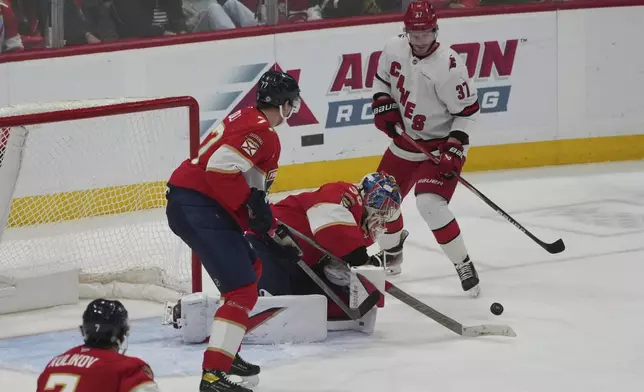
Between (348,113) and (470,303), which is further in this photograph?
(348,113)

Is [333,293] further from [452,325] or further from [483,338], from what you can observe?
[483,338]

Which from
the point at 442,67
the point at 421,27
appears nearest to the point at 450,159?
the point at 442,67

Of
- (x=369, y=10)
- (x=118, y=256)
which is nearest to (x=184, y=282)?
(x=118, y=256)

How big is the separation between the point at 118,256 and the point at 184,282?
358 millimetres

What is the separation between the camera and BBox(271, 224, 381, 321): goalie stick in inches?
179

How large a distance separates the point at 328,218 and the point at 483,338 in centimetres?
74

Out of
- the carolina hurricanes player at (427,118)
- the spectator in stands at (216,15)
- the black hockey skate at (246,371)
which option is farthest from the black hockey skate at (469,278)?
the spectator in stands at (216,15)

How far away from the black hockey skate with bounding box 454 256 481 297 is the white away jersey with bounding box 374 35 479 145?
1.86ft

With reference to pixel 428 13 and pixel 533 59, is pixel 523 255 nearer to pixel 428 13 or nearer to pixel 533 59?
pixel 428 13

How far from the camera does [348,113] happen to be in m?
7.34

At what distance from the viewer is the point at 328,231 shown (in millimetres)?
4465

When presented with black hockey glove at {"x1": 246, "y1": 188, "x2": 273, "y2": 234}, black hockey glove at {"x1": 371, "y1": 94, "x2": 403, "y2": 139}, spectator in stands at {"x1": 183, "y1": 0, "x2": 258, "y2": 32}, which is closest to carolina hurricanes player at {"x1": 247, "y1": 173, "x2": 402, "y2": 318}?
black hockey glove at {"x1": 246, "y1": 188, "x2": 273, "y2": 234}

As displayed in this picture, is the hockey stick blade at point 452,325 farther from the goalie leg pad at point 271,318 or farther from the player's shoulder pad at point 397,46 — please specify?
the player's shoulder pad at point 397,46

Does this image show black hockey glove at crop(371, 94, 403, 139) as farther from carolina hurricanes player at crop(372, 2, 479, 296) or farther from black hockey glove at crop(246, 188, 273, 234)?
black hockey glove at crop(246, 188, 273, 234)
